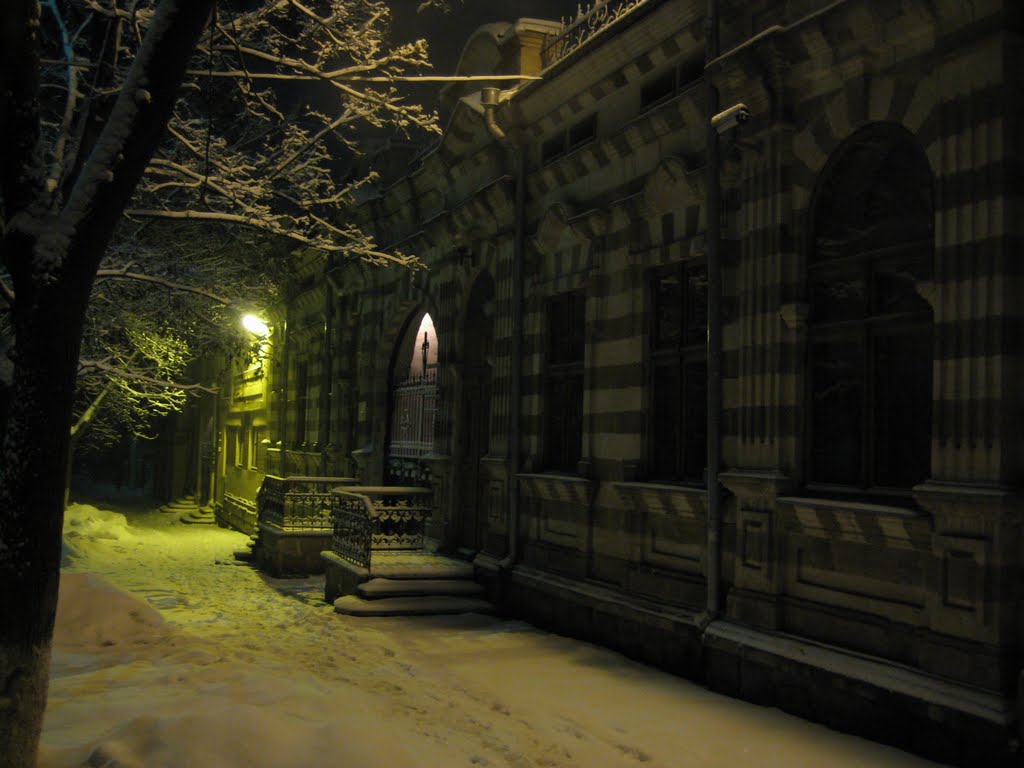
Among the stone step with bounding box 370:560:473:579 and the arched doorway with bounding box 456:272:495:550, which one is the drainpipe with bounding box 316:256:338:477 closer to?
the arched doorway with bounding box 456:272:495:550

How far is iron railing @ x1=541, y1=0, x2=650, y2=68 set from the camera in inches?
446

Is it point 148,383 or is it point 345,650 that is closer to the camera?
point 345,650

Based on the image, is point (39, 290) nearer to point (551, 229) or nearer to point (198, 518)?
point (551, 229)

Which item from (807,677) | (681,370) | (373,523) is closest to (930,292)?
(807,677)

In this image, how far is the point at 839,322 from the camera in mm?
8000

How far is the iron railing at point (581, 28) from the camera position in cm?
1132

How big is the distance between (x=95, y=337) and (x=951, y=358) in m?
12.8

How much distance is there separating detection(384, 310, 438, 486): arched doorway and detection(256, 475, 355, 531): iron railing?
1260mm

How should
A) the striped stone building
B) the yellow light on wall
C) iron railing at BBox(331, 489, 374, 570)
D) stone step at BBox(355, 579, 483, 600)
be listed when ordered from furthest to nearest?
the yellow light on wall
iron railing at BBox(331, 489, 374, 570)
stone step at BBox(355, 579, 483, 600)
the striped stone building

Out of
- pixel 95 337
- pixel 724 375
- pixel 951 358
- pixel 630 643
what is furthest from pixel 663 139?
A: pixel 95 337

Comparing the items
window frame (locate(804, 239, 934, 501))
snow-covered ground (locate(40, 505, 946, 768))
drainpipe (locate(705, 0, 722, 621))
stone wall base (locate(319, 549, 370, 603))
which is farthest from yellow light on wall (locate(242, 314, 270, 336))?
window frame (locate(804, 239, 934, 501))

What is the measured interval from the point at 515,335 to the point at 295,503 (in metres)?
7.16

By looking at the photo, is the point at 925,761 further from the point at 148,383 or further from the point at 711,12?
the point at 148,383

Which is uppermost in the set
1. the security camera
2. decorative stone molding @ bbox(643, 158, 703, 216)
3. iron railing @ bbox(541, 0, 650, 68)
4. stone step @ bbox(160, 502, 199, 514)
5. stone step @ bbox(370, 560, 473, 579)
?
iron railing @ bbox(541, 0, 650, 68)
